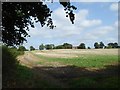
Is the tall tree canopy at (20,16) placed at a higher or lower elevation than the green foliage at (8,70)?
higher

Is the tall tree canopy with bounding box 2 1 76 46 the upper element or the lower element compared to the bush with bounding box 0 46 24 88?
upper

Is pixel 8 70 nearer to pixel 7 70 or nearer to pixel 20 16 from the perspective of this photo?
pixel 7 70

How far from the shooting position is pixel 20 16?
15.1 metres

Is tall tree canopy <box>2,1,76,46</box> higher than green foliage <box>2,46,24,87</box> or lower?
higher

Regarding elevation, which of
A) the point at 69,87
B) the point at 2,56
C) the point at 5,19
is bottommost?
the point at 69,87

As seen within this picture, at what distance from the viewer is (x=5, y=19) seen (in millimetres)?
14688

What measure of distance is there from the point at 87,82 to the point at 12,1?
4369 mm

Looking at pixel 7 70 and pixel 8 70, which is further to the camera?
pixel 8 70

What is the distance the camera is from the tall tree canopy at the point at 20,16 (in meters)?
14.4

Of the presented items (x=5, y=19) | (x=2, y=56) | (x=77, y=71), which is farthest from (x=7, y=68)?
(x=77, y=71)

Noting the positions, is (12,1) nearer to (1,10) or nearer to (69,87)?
(1,10)

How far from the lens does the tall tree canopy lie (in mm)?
14391

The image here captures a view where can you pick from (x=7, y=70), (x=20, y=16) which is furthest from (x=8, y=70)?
(x=20, y=16)

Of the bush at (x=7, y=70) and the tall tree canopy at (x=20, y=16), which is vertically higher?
the tall tree canopy at (x=20, y=16)
